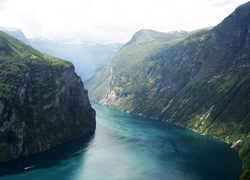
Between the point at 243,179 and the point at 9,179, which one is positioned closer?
the point at 243,179
